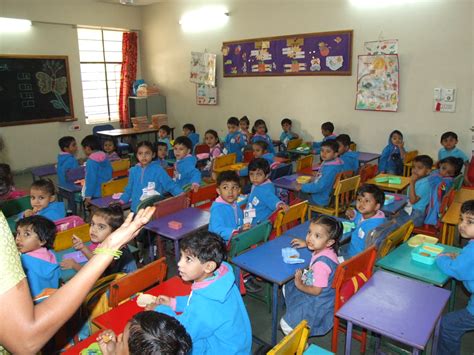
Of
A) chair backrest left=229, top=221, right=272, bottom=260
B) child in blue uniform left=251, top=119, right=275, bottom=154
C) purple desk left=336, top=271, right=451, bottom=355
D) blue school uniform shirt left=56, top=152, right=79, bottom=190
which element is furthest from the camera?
child in blue uniform left=251, top=119, right=275, bottom=154

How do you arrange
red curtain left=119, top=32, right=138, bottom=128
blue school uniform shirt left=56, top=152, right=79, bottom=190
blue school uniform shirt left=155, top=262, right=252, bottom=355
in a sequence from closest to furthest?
blue school uniform shirt left=155, top=262, right=252, bottom=355 → blue school uniform shirt left=56, top=152, right=79, bottom=190 → red curtain left=119, top=32, right=138, bottom=128

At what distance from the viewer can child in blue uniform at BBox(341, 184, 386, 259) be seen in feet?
11.0

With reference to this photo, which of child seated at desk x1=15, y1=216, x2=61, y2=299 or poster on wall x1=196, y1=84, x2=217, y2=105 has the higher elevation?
poster on wall x1=196, y1=84, x2=217, y2=105

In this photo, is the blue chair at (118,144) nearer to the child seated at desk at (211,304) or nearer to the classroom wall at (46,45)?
the classroom wall at (46,45)

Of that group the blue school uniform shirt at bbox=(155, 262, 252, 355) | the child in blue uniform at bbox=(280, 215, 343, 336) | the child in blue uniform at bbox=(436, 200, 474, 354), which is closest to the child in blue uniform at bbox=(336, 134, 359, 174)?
the child in blue uniform at bbox=(436, 200, 474, 354)

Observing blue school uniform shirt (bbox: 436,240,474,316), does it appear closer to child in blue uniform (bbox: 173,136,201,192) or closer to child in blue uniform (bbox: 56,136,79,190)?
child in blue uniform (bbox: 173,136,201,192)

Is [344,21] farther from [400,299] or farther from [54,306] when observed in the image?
[54,306]

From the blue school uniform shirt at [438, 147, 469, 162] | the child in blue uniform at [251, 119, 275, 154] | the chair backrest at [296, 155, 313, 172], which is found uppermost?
the child in blue uniform at [251, 119, 275, 154]

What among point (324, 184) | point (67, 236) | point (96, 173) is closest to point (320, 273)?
point (67, 236)

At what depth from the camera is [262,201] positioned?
166 inches

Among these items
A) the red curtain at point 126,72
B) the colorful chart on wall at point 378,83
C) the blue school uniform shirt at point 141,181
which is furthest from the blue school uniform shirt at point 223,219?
the red curtain at point 126,72

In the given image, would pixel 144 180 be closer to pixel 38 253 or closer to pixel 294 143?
pixel 38 253

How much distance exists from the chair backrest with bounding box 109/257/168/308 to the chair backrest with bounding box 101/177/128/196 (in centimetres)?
250

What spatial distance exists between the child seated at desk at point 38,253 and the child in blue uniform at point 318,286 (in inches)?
63.4
